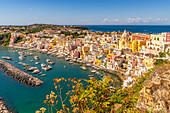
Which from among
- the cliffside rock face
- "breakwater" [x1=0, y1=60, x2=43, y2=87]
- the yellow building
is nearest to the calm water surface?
"breakwater" [x1=0, y1=60, x2=43, y2=87]

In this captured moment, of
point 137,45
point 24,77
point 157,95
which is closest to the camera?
point 157,95

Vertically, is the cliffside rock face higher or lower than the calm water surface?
higher

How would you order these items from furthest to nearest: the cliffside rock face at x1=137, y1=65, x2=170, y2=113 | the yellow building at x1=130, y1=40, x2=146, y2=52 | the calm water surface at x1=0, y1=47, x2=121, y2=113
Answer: the yellow building at x1=130, y1=40, x2=146, y2=52, the calm water surface at x1=0, y1=47, x2=121, y2=113, the cliffside rock face at x1=137, y1=65, x2=170, y2=113

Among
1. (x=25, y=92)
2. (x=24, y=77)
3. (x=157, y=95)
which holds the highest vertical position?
(x=157, y=95)

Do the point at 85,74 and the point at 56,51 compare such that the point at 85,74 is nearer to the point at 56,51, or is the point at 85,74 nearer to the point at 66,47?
the point at 66,47

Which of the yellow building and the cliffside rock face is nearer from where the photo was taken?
the cliffside rock face

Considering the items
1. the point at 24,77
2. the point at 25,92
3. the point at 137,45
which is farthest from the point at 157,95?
the point at 137,45

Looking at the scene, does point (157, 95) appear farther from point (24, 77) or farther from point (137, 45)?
point (137, 45)

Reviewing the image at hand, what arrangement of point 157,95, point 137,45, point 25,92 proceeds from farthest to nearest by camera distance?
point 137,45, point 25,92, point 157,95

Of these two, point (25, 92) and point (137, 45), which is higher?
point (137, 45)

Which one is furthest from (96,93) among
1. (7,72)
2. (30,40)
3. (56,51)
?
(30,40)

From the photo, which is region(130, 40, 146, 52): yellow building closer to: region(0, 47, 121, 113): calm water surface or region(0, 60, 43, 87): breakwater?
region(0, 47, 121, 113): calm water surface
